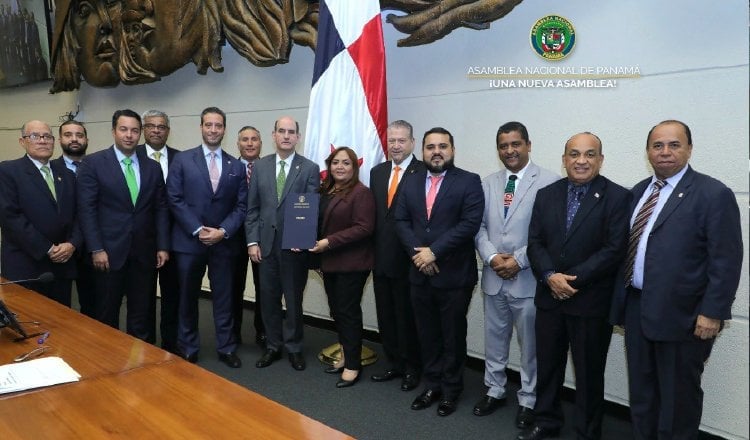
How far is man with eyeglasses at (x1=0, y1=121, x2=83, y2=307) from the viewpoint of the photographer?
3209mm

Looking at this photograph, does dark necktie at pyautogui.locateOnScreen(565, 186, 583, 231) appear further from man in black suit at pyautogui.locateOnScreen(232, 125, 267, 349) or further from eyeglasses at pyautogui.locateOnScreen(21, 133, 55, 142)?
eyeglasses at pyautogui.locateOnScreen(21, 133, 55, 142)

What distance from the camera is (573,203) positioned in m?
2.51

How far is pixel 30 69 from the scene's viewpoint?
6.30 metres

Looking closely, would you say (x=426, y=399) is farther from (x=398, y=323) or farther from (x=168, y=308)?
(x=168, y=308)

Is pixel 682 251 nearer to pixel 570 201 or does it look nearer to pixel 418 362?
pixel 570 201

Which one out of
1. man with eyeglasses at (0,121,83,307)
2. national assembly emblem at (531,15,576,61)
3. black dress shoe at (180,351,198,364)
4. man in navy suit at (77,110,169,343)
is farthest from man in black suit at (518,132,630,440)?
man with eyeglasses at (0,121,83,307)

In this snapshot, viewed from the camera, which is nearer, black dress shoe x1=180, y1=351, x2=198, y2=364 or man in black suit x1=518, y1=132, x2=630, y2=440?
man in black suit x1=518, y1=132, x2=630, y2=440

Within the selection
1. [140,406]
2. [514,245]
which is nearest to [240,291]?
[514,245]

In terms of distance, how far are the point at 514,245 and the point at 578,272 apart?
45 cm

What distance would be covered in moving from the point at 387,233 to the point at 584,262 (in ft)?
3.83

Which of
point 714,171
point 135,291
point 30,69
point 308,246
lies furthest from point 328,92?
point 30,69

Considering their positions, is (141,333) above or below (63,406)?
below

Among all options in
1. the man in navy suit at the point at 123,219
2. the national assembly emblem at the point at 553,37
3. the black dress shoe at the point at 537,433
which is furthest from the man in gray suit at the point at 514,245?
the man in navy suit at the point at 123,219

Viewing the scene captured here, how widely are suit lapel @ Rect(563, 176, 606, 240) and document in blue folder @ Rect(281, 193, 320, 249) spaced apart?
1447mm
